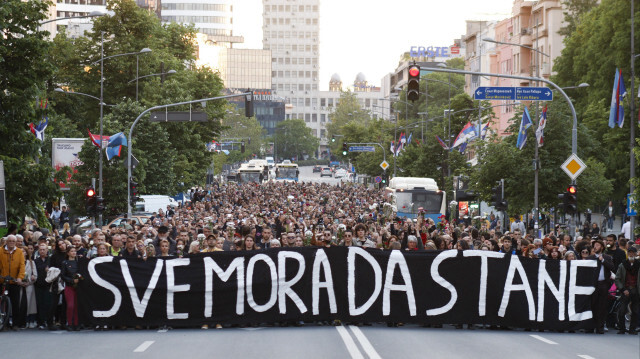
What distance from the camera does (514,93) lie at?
101ft

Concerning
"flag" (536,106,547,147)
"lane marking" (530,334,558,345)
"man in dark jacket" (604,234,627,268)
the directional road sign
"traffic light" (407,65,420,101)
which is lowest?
"lane marking" (530,334,558,345)

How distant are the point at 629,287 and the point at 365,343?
211 inches

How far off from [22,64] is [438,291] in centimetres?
1347

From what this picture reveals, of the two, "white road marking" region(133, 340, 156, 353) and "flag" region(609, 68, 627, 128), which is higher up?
"flag" region(609, 68, 627, 128)

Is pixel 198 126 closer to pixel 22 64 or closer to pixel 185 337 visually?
pixel 22 64

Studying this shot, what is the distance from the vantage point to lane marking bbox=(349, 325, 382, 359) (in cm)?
1384

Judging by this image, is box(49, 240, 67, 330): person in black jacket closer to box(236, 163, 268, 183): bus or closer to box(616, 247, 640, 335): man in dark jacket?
box(616, 247, 640, 335): man in dark jacket

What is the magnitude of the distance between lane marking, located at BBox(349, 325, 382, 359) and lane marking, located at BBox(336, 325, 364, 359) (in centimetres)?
12

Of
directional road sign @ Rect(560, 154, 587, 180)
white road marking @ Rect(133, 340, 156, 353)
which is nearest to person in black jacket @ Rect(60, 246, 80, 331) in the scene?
white road marking @ Rect(133, 340, 156, 353)

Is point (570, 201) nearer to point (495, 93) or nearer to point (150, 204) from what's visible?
point (495, 93)

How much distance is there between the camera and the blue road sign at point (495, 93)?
30.3m

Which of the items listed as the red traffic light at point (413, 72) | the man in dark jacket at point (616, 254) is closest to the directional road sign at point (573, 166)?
the red traffic light at point (413, 72)

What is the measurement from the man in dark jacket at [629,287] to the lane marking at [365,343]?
446 cm

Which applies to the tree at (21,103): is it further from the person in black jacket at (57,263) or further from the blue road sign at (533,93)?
the blue road sign at (533,93)
